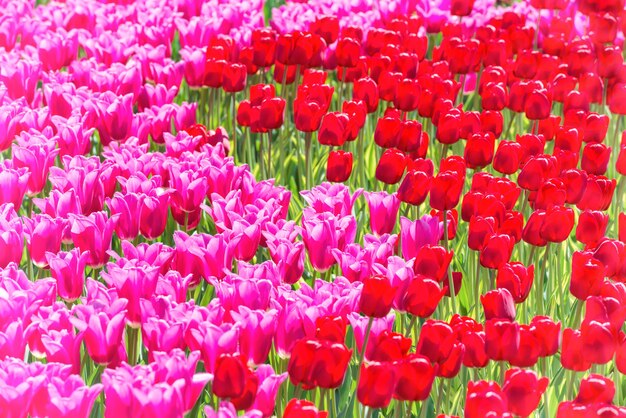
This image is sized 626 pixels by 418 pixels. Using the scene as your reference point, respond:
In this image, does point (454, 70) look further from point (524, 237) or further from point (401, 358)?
point (401, 358)

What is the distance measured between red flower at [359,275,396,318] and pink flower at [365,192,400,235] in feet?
2.87

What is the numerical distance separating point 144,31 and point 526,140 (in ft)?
8.10

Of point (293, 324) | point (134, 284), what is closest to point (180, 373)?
point (293, 324)

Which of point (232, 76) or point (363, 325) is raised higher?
point (232, 76)

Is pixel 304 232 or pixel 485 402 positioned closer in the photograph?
pixel 485 402

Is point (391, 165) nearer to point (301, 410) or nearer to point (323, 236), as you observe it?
point (323, 236)

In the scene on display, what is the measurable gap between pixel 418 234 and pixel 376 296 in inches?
24.5

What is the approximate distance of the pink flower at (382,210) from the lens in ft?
11.8

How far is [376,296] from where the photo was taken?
272 cm

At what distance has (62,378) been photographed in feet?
8.05

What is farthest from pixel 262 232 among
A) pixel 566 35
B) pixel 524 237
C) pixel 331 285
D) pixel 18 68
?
pixel 566 35

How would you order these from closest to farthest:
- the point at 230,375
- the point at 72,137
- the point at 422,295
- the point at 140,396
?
1. the point at 140,396
2. the point at 230,375
3. the point at 422,295
4. the point at 72,137

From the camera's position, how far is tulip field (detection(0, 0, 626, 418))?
8.05ft

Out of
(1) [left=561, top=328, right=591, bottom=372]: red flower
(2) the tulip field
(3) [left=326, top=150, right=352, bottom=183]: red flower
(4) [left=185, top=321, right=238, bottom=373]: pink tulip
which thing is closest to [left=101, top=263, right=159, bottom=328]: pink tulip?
(2) the tulip field
